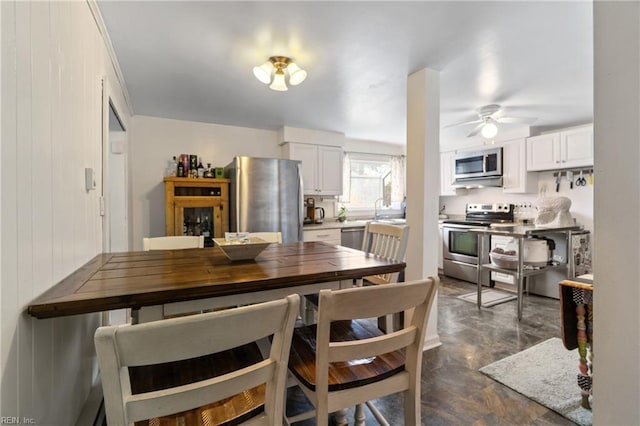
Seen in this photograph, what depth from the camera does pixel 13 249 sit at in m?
0.76

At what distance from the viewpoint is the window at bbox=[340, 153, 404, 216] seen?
5277 millimetres

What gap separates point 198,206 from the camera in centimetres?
341

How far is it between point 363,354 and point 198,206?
297 centimetres

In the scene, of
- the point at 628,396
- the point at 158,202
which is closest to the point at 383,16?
the point at 628,396

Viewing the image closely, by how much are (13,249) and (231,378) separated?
667 millimetres

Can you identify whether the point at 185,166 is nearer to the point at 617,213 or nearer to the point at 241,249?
the point at 241,249

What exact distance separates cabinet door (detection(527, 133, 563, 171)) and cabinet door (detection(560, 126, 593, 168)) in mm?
64

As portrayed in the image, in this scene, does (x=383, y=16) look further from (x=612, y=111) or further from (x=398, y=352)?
(x=398, y=352)

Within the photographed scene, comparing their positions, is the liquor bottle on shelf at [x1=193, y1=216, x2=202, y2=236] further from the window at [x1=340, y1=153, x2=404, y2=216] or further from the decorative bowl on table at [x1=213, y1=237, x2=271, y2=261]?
the window at [x1=340, y1=153, x2=404, y2=216]

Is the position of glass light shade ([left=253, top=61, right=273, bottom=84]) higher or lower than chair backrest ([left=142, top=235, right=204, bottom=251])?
higher

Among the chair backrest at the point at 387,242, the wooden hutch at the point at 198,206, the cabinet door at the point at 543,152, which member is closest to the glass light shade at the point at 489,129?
the cabinet door at the point at 543,152

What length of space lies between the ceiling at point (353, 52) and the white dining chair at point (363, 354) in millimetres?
1534

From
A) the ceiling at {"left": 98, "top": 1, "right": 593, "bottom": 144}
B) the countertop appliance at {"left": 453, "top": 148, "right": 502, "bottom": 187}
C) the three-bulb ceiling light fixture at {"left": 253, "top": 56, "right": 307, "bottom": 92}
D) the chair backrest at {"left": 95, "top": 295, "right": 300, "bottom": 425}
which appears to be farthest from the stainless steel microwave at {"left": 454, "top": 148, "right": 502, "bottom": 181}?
the chair backrest at {"left": 95, "top": 295, "right": 300, "bottom": 425}

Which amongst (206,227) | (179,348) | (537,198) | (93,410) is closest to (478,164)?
(537,198)
